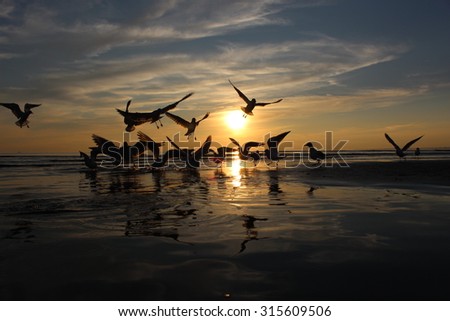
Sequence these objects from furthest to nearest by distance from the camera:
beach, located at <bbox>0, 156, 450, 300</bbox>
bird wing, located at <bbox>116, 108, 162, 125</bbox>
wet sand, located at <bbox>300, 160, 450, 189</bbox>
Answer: bird wing, located at <bbox>116, 108, 162, 125</bbox> → wet sand, located at <bbox>300, 160, 450, 189</bbox> → beach, located at <bbox>0, 156, 450, 300</bbox>

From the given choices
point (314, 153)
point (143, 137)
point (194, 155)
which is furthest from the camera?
point (314, 153)

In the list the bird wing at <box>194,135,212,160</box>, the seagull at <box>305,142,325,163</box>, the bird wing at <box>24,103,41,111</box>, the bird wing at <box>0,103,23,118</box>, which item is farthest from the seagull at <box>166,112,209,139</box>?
the seagull at <box>305,142,325,163</box>

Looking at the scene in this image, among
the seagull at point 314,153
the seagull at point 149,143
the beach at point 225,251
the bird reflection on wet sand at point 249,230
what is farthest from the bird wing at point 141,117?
the seagull at point 314,153

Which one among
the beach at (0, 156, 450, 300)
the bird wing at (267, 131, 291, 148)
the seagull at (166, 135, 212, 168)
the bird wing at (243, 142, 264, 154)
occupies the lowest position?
the beach at (0, 156, 450, 300)

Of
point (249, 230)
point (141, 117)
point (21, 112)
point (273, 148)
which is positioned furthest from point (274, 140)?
point (249, 230)

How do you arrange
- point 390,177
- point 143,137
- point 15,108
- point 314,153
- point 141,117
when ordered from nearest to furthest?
point 15,108, point 141,117, point 390,177, point 143,137, point 314,153

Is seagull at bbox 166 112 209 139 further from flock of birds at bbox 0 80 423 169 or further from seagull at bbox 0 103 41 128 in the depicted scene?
seagull at bbox 0 103 41 128

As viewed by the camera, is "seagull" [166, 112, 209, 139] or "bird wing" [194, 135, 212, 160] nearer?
"seagull" [166, 112, 209, 139]

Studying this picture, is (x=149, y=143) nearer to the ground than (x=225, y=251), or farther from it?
farther from it

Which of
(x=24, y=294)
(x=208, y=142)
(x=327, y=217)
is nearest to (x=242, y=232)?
(x=327, y=217)

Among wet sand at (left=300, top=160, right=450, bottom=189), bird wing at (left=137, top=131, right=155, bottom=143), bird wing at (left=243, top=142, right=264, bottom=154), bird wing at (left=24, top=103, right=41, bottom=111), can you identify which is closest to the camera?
wet sand at (left=300, top=160, right=450, bottom=189)

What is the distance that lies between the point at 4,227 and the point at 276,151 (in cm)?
1875

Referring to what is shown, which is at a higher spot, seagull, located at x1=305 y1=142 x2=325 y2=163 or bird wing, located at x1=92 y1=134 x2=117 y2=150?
bird wing, located at x1=92 y1=134 x2=117 y2=150

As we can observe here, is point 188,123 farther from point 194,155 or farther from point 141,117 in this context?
point 194,155
